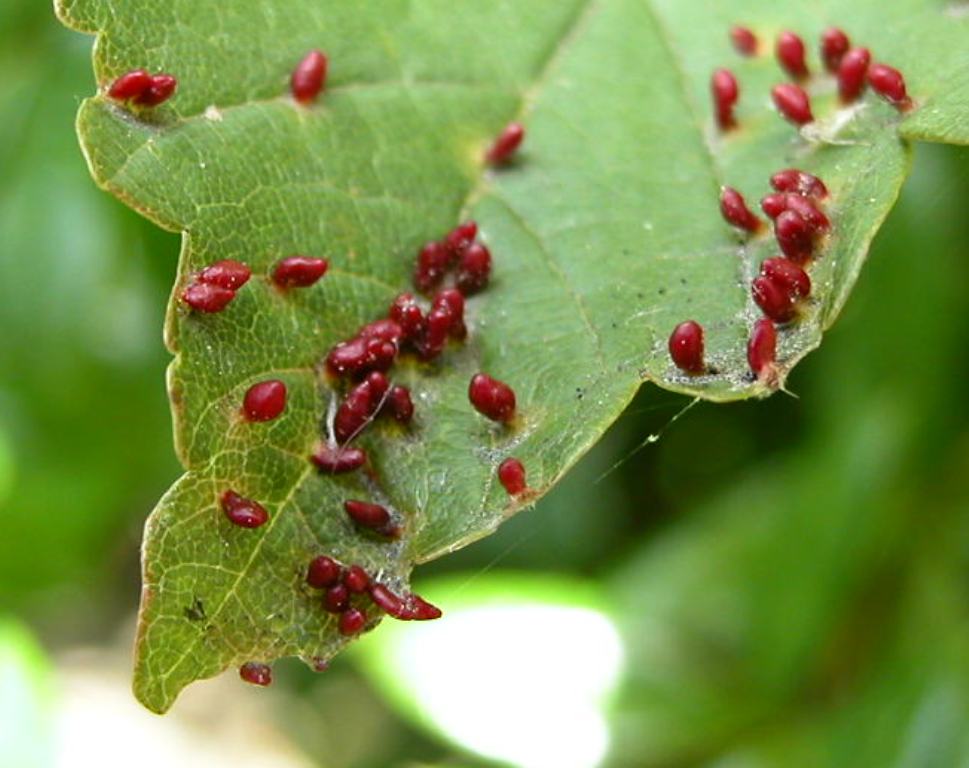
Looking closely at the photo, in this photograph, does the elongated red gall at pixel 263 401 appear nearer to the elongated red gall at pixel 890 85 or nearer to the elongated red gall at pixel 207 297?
the elongated red gall at pixel 207 297

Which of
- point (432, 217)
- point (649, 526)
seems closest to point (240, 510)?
point (432, 217)

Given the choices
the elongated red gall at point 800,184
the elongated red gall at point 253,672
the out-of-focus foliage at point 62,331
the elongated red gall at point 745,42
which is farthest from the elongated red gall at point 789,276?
the out-of-focus foliage at point 62,331

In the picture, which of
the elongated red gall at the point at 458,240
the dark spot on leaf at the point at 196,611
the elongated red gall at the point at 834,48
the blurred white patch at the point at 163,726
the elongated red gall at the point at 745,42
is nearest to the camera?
the dark spot on leaf at the point at 196,611

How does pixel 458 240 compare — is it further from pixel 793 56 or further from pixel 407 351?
pixel 793 56

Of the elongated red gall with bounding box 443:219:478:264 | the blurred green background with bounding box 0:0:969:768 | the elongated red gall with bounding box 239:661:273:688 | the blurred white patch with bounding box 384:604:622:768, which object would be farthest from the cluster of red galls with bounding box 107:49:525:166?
the blurred white patch with bounding box 384:604:622:768

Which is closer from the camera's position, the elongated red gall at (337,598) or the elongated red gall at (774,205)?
the elongated red gall at (337,598)
